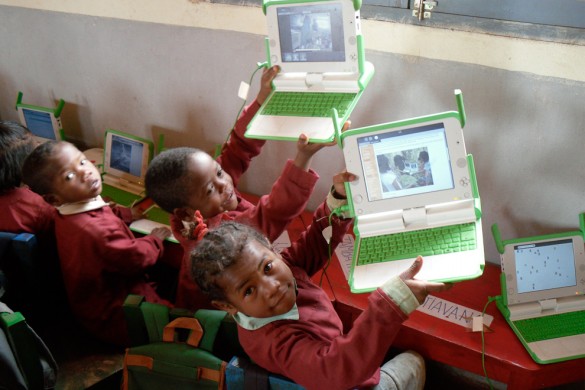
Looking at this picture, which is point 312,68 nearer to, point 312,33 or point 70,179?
point 312,33

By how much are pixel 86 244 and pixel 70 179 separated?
223mm

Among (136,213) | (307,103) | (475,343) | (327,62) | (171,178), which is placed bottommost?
(475,343)

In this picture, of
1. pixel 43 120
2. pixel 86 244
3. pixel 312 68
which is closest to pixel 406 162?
pixel 312 68

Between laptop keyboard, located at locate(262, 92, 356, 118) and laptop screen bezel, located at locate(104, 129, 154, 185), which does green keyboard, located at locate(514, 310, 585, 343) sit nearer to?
laptop keyboard, located at locate(262, 92, 356, 118)

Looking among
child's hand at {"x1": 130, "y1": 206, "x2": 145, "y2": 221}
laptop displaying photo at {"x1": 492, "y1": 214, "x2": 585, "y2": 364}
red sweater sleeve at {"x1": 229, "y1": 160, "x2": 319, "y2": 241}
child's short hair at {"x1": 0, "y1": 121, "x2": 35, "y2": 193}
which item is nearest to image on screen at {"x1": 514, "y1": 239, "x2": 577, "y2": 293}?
laptop displaying photo at {"x1": 492, "y1": 214, "x2": 585, "y2": 364}

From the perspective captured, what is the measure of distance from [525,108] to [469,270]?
0.58m

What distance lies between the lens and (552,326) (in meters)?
1.47

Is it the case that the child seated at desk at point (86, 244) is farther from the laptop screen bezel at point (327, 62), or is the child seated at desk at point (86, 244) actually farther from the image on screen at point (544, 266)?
the image on screen at point (544, 266)

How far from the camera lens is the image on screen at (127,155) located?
2.30 m

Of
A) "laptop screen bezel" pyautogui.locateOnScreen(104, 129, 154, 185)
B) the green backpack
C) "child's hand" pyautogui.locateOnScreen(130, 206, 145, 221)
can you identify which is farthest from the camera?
"laptop screen bezel" pyautogui.locateOnScreen(104, 129, 154, 185)

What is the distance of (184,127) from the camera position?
2320 mm

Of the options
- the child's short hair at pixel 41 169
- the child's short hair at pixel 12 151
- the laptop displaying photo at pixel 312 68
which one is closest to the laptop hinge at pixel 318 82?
the laptop displaying photo at pixel 312 68

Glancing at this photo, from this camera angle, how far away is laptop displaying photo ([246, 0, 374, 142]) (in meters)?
1.42

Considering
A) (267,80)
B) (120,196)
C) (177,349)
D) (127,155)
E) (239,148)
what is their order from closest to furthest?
(177,349) < (267,80) < (239,148) < (120,196) < (127,155)
